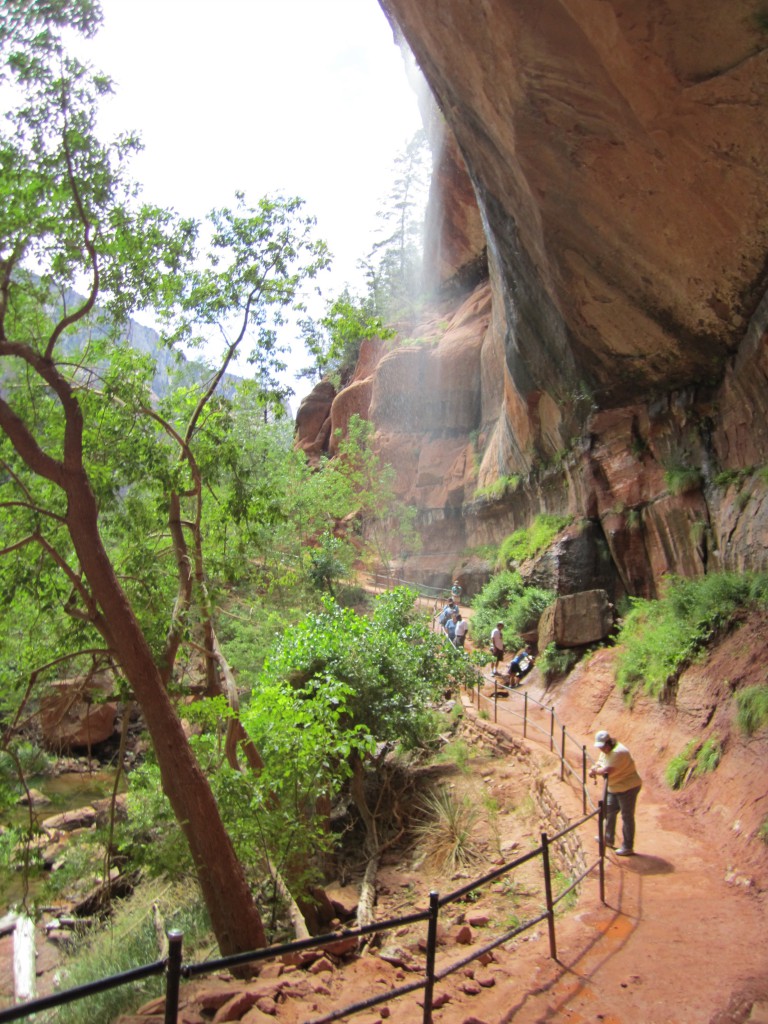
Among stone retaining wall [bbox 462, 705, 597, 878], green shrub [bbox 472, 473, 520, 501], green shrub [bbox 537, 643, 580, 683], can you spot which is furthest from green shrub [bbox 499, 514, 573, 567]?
stone retaining wall [bbox 462, 705, 597, 878]

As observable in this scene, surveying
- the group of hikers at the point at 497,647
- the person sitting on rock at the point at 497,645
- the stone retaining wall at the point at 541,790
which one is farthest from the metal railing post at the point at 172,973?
the person sitting on rock at the point at 497,645

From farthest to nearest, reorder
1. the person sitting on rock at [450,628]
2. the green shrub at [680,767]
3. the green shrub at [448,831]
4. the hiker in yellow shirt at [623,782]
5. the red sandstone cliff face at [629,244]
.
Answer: the person sitting on rock at [450,628]
the green shrub at [448,831]
the green shrub at [680,767]
the red sandstone cliff face at [629,244]
the hiker in yellow shirt at [623,782]

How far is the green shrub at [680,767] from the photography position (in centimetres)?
1078

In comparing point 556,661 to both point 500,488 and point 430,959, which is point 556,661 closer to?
point 500,488

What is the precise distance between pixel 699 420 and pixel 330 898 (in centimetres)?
1192

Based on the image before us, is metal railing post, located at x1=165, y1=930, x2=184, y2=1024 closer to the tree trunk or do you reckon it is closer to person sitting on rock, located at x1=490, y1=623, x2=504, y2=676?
the tree trunk

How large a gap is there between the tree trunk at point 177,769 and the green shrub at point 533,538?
50.1 ft

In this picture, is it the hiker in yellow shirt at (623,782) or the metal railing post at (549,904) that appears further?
the hiker in yellow shirt at (623,782)

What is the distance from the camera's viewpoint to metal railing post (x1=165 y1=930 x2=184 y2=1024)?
3.37 meters

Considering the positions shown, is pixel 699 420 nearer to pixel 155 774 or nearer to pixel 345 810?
pixel 345 810

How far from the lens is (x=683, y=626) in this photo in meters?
13.3

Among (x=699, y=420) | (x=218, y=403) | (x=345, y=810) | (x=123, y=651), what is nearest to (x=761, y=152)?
(x=699, y=420)

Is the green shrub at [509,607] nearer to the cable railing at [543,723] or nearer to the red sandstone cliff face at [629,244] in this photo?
the cable railing at [543,723]

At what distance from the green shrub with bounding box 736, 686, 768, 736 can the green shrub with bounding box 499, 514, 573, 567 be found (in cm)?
1116
